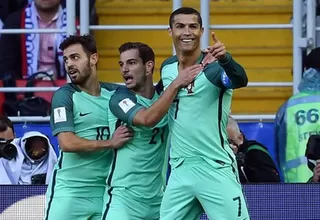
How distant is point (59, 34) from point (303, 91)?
102 inches

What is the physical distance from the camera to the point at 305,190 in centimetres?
962

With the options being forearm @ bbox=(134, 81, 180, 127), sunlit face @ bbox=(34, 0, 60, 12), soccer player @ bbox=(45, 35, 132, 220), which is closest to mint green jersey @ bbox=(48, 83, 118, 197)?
soccer player @ bbox=(45, 35, 132, 220)

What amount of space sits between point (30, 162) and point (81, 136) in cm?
165

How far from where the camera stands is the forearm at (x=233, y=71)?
769 centimetres

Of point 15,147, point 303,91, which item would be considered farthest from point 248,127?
point 15,147

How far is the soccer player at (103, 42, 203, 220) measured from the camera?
331 inches

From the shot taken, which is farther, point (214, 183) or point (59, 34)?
point (59, 34)

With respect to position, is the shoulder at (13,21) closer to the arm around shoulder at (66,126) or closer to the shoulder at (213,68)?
the arm around shoulder at (66,126)

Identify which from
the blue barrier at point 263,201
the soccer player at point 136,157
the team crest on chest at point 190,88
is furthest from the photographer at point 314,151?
the team crest on chest at point 190,88

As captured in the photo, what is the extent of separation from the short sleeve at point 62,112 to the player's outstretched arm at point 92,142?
7 centimetres

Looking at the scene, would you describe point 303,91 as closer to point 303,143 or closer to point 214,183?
point 303,143

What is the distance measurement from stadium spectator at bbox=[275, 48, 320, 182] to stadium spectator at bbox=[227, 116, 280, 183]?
0.39m

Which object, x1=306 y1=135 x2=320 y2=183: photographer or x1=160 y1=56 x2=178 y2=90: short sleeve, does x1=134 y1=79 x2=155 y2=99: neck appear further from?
x1=306 y1=135 x2=320 y2=183: photographer

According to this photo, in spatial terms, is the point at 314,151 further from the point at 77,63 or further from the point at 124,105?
the point at 77,63
